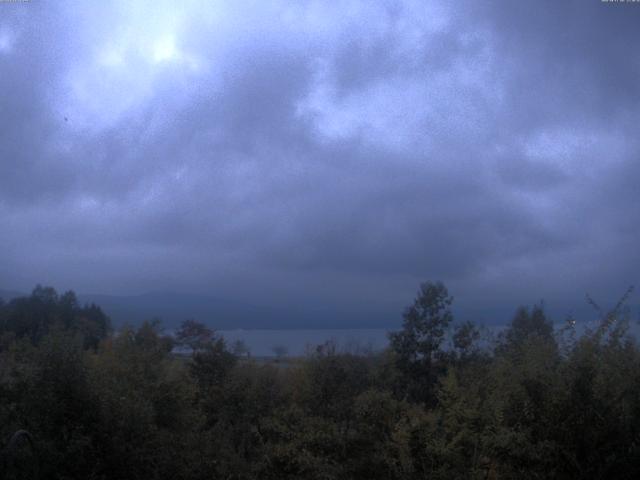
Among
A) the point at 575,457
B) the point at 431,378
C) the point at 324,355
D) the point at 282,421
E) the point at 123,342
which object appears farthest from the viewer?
the point at 431,378

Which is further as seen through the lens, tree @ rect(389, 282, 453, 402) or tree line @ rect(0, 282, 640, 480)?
tree @ rect(389, 282, 453, 402)

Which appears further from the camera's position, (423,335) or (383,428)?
(423,335)

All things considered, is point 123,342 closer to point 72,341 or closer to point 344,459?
point 72,341

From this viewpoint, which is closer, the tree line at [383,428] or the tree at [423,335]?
the tree line at [383,428]

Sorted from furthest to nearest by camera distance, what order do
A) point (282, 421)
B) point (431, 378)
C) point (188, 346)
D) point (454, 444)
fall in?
point (188, 346) → point (431, 378) → point (282, 421) → point (454, 444)

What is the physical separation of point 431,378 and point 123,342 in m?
10.5

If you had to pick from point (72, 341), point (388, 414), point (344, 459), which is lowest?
point (344, 459)

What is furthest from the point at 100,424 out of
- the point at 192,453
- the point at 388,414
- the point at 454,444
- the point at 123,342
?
the point at 123,342

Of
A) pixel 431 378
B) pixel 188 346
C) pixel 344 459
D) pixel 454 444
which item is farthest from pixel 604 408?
pixel 188 346

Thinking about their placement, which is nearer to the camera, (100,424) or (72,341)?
(100,424)

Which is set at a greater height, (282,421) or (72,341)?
(72,341)

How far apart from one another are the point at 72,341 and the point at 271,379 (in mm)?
14675

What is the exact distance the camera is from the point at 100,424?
34.6ft

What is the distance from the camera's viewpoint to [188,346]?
34.7 metres
